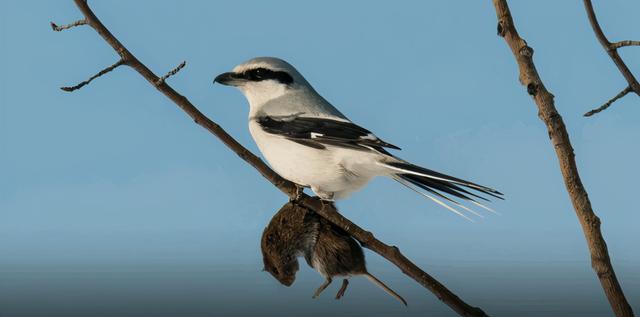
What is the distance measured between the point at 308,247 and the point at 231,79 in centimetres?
87

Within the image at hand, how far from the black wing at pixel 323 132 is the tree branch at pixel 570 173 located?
49 cm

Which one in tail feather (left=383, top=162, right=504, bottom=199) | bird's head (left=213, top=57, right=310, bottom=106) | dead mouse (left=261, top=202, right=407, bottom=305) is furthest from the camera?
bird's head (left=213, top=57, right=310, bottom=106)

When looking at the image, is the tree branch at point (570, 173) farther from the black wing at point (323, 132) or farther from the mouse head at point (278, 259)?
the mouse head at point (278, 259)

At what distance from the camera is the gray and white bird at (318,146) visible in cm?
240

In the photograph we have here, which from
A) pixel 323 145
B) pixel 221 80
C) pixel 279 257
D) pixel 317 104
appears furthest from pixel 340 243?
pixel 221 80

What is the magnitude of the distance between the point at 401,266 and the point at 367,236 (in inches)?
6.6

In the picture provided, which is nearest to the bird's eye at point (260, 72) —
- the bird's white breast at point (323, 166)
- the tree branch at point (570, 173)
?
the bird's white breast at point (323, 166)

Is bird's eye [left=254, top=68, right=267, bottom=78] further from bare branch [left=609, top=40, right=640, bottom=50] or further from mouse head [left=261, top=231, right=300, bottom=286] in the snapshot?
bare branch [left=609, top=40, right=640, bottom=50]

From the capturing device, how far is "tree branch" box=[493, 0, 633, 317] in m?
2.05

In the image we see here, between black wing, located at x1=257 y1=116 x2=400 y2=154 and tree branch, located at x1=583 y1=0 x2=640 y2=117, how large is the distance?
750mm

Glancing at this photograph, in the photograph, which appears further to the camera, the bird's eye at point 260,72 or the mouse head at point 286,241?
the bird's eye at point 260,72

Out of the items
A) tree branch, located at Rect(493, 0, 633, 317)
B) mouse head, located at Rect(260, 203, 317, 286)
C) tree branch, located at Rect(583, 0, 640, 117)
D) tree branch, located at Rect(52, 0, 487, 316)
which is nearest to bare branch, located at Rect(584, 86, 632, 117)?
tree branch, located at Rect(583, 0, 640, 117)

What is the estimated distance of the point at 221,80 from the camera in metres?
2.87

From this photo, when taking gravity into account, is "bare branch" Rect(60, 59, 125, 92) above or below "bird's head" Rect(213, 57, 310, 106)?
below
